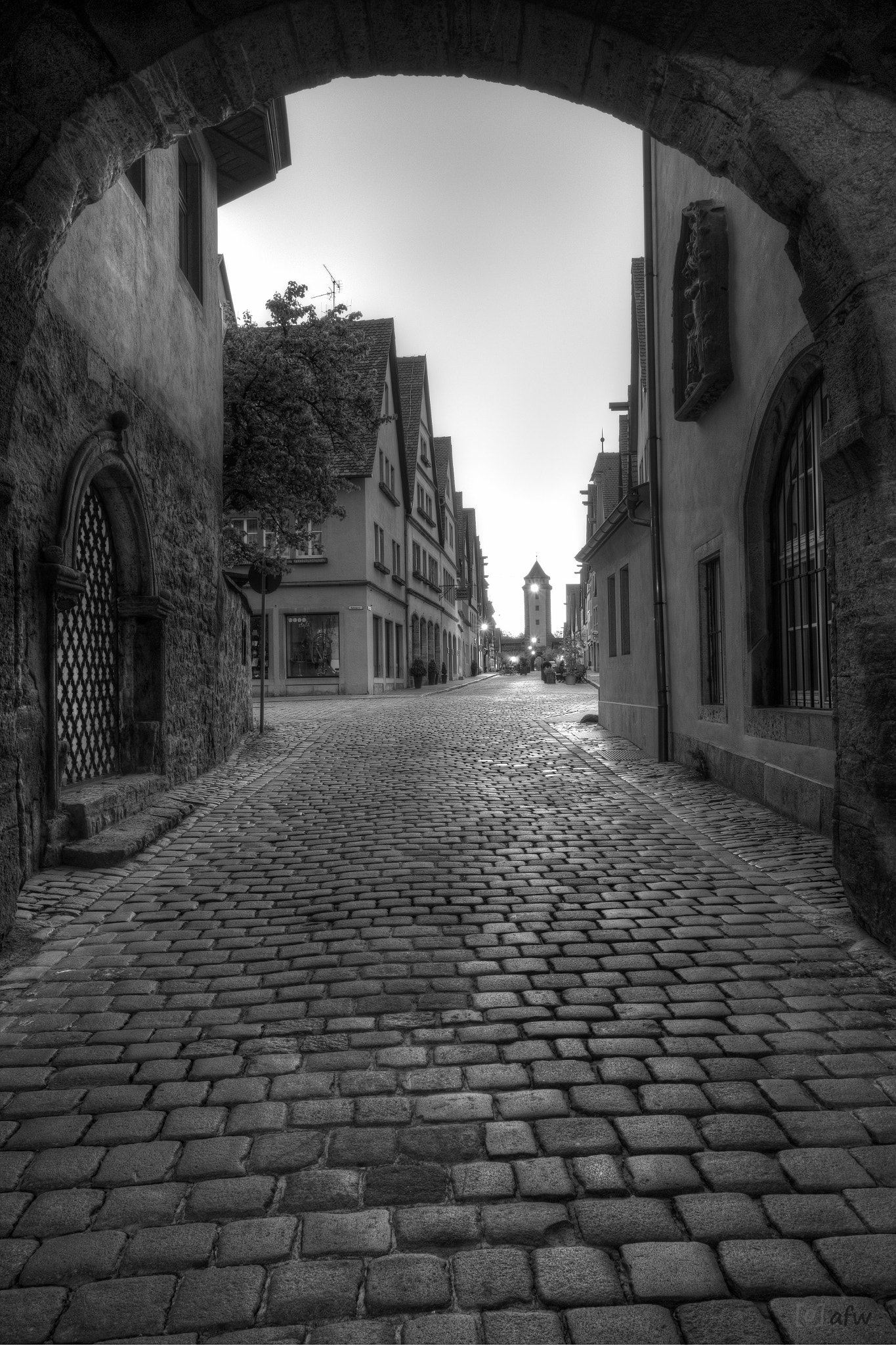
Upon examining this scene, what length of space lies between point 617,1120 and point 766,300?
649cm

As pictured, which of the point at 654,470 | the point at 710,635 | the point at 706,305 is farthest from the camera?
the point at 654,470

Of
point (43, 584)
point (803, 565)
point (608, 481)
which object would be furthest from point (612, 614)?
point (43, 584)

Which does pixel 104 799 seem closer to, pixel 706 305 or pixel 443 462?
pixel 706 305

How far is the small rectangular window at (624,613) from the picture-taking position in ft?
46.4

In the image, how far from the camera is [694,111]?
13.3ft

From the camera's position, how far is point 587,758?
36.5ft

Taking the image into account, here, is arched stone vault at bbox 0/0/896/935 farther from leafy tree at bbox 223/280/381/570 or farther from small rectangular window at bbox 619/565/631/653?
leafy tree at bbox 223/280/381/570

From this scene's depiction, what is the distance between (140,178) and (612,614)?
31.2 ft

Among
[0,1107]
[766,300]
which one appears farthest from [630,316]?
[0,1107]

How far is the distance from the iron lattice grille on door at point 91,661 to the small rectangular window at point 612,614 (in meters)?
8.98

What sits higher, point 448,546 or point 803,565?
point 448,546

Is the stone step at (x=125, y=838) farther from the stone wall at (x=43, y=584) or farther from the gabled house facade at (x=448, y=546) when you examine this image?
the gabled house facade at (x=448, y=546)

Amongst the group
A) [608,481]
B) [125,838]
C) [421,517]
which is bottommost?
[125,838]

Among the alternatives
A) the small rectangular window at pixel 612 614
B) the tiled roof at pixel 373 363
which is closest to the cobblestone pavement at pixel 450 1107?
the small rectangular window at pixel 612 614
